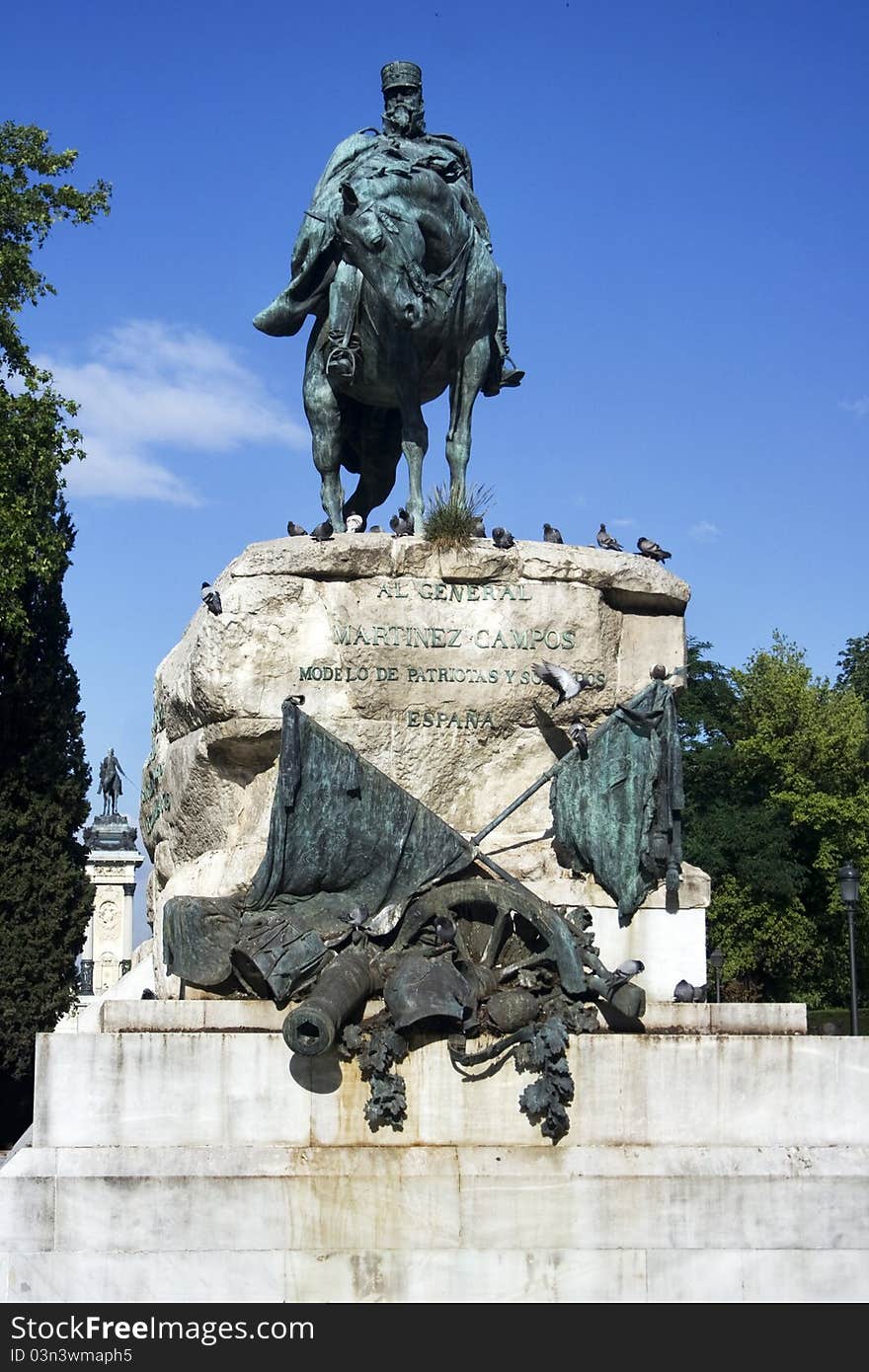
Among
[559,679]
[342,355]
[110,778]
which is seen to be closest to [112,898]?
[110,778]

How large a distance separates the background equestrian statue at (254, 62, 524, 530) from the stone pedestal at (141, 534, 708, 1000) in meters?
0.97

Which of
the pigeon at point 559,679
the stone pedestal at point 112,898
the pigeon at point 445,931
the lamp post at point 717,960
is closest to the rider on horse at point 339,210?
the pigeon at point 559,679

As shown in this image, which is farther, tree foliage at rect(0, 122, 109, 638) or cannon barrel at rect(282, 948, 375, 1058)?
tree foliage at rect(0, 122, 109, 638)

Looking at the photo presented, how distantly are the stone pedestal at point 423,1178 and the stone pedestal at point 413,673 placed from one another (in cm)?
163

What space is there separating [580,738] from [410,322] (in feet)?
11.5

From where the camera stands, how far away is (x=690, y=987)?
12.5 m

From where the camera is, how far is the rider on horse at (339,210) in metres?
14.6

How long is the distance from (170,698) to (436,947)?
3325 millimetres

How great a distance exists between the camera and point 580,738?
13133 millimetres

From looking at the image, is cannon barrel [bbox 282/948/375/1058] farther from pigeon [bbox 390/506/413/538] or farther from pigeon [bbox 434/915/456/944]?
pigeon [bbox 390/506/413/538]

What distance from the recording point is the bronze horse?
46.9ft

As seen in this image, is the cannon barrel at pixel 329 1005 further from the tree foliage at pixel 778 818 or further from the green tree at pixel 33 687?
the tree foliage at pixel 778 818

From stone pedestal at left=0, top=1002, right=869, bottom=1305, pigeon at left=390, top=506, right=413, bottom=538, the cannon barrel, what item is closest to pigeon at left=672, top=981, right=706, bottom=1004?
stone pedestal at left=0, top=1002, right=869, bottom=1305
